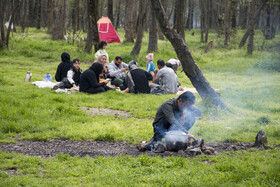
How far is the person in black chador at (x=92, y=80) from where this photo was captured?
11672 millimetres

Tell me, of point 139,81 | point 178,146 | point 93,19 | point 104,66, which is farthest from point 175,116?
point 93,19

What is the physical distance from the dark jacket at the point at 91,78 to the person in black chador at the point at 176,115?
519cm

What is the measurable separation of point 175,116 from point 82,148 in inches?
73.4

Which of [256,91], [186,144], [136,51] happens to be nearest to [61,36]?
[136,51]

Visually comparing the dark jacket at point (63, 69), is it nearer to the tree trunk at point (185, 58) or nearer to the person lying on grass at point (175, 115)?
the tree trunk at point (185, 58)

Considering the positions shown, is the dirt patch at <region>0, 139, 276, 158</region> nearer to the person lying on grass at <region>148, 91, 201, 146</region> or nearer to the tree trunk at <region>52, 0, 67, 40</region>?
the person lying on grass at <region>148, 91, 201, 146</region>

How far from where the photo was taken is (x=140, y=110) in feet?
32.6

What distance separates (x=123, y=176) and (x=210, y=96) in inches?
209

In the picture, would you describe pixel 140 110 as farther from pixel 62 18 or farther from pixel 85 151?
pixel 62 18

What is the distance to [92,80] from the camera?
38.6 feet

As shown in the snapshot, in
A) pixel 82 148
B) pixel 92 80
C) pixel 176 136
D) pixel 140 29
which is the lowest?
pixel 82 148

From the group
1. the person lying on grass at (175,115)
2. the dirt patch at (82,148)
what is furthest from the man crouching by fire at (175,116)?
the dirt patch at (82,148)

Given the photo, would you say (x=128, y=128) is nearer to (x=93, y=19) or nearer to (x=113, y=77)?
(x=113, y=77)

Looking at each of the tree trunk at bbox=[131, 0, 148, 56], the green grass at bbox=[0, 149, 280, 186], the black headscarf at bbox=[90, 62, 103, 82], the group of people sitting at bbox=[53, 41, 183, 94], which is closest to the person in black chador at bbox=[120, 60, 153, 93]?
the group of people sitting at bbox=[53, 41, 183, 94]
